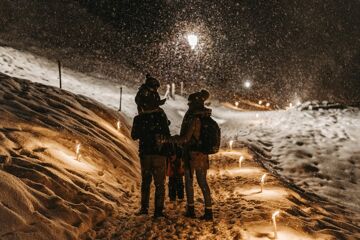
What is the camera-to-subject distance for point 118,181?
6.96m

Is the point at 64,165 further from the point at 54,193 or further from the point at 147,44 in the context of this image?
the point at 147,44

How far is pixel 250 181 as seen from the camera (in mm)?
8281

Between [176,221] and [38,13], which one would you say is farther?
[38,13]

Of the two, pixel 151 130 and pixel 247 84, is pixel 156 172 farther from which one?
pixel 247 84

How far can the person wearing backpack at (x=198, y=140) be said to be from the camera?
17.4 feet

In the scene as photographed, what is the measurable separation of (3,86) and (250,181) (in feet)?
23.0

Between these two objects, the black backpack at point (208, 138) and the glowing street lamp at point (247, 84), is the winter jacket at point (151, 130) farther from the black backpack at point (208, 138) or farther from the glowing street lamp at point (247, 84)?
the glowing street lamp at point (247, 84)

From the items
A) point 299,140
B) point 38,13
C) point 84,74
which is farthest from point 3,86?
point 38,13

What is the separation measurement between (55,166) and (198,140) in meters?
2.58

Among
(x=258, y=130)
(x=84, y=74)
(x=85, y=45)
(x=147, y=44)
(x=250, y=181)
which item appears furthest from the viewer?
(x=147, y=44)

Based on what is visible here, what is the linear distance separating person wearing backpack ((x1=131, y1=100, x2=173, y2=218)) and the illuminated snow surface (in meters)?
0.54

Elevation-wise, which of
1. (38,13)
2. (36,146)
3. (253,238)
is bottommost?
(253,238)

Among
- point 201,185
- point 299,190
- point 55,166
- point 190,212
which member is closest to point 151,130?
point 201,185

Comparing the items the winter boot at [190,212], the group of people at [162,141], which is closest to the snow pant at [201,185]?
the group of people at [162,141]
